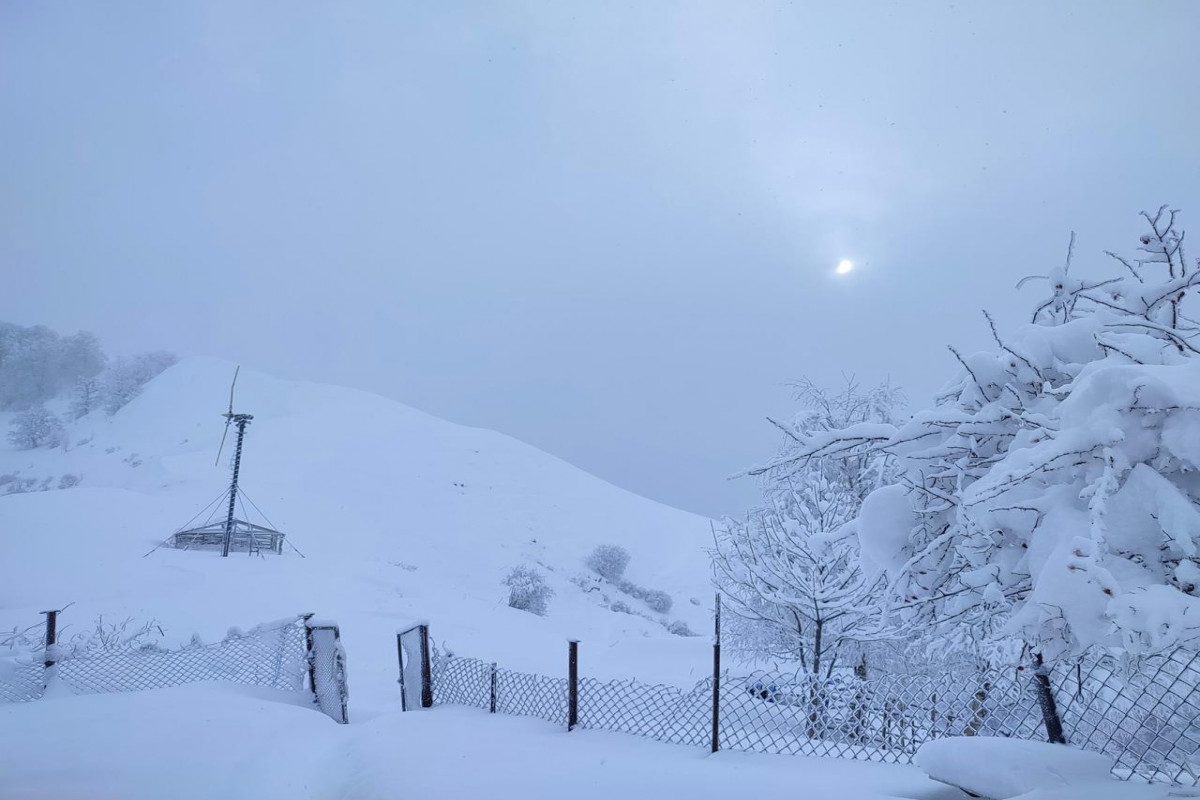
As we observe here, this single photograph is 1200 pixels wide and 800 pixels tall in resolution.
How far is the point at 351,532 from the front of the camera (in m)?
35.6

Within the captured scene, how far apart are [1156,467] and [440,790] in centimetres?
436

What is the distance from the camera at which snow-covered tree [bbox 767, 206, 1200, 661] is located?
2271 mm

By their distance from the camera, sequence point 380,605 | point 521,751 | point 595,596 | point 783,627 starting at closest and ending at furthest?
point 521,751 < point 783,627 < point 380,605 < point 595,596

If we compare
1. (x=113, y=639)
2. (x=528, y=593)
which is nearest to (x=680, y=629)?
(x=528, y=593)

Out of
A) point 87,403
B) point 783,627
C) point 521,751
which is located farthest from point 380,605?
point 87,403

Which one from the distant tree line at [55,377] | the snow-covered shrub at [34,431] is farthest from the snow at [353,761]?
the snow-covered shrub at [34,431]

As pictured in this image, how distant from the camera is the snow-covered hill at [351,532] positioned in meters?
16.4

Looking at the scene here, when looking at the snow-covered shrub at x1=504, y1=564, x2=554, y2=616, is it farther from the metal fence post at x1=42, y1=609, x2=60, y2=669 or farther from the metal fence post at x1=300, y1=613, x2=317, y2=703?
the metal fence post at x1=42, y1=609, x2=60, y2=669

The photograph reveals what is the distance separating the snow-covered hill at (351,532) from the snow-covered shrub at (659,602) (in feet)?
3.18

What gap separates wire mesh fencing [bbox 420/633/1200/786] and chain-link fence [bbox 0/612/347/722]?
2.35 meters

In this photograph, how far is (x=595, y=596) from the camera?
35.6 meters

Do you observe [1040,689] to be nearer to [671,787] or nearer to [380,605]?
[671,787]

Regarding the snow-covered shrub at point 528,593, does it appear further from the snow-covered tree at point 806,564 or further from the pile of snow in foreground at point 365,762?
the pile of snow in foreground at point 365,762

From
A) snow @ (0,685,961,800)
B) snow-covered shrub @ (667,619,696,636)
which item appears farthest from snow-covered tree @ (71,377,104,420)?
snow @ (0,685,961,800)
